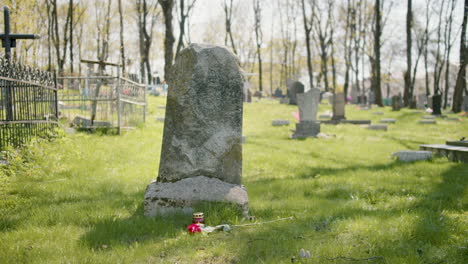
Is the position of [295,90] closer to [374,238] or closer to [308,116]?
[308,116]

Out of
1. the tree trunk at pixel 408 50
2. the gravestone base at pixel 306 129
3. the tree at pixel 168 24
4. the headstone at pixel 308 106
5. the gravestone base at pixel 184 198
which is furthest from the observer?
the tree trunk at pixel 408 50

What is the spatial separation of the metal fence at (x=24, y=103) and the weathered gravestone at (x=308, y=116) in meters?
8.46

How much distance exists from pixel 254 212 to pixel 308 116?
10.5 metres

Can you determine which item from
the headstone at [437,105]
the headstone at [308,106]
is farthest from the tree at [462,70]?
the headstone at [308,106]

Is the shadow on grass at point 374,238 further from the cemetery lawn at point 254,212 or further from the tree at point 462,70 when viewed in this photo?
the tree at point 462,70

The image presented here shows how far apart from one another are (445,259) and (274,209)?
2257 millimetres

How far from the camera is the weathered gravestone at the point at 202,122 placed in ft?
16.8

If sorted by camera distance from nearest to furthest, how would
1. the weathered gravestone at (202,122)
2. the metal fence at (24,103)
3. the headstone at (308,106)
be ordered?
the weathered gravestone at (202,122)
the metal fence at (24,103)
the headstone at (308,106)

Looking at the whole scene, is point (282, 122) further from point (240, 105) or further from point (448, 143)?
point (240, 105)

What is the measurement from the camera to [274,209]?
5.38 m

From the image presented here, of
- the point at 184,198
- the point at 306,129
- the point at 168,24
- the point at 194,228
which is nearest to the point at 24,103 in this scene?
Result: the point at 184,198

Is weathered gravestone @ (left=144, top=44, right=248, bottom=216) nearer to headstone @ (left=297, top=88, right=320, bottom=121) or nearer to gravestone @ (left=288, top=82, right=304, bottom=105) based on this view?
headstone @ (left=297, top=88, right=320, bottom=121)

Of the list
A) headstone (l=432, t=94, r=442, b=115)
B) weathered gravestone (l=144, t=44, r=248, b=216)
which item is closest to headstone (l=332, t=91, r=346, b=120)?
headstone (l=432, t=94, r=442, b=115)

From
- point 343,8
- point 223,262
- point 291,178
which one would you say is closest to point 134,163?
point 291,178
